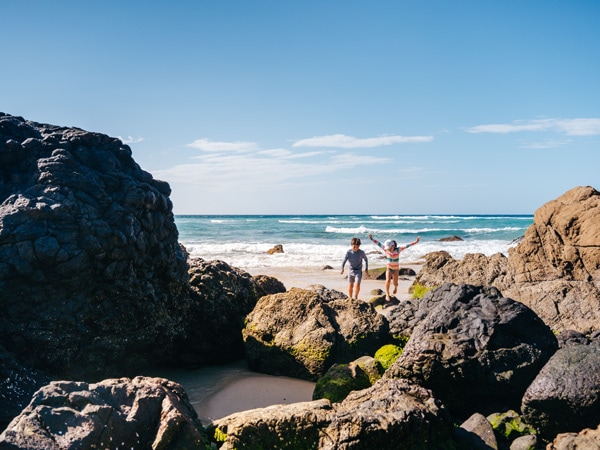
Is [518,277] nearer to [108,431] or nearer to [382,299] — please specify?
[382,299]

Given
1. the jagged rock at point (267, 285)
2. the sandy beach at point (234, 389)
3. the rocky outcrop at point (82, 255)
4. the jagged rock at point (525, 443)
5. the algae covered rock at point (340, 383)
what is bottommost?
the sandy beach at point (234, 389)

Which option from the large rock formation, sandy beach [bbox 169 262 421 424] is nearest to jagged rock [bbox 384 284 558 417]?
sandy beach [bbox 169 262 421 424]

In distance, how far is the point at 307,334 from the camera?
21.8 ft

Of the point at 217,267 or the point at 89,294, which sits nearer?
the point at 89,294

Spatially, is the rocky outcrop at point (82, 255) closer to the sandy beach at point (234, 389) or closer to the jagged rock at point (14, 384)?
the jagged rock at point (14, 384)

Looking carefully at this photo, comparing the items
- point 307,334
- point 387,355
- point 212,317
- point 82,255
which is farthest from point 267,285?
point 82,255

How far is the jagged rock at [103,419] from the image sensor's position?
3.17 m

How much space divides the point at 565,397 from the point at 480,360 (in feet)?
2.84

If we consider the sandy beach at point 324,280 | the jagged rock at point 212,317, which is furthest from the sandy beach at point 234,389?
the sandy beach at point 324,280

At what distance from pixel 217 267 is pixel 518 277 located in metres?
6.25

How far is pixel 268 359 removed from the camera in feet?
22.1

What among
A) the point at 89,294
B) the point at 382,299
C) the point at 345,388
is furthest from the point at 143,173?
the point at 382,299

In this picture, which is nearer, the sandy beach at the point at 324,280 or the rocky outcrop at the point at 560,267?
the rocky outcrop at the point at 560,267

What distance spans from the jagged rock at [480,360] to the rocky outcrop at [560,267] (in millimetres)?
2095
